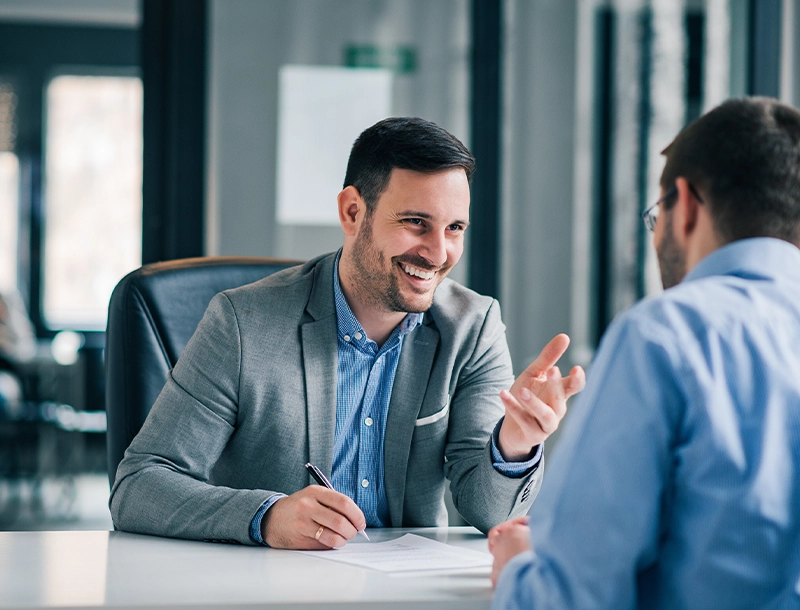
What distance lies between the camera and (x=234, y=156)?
286 cm

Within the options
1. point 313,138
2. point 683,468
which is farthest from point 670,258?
point 313,138

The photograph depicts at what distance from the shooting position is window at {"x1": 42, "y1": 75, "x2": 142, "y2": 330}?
674 centimetres

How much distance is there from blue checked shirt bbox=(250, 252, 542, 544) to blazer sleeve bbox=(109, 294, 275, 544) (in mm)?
198

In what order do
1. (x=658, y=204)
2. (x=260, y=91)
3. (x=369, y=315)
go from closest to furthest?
(x=658, y=204) < (x=369, y=315) < (x=260, y=91)

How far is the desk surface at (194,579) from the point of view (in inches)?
36.4

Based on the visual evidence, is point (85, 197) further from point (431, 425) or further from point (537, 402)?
point (537, 402)

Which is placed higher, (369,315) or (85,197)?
(85,197)

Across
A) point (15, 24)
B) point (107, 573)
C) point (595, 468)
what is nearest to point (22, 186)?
point (15, 24)

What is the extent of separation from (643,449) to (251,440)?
895mm

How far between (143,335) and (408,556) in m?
0.75

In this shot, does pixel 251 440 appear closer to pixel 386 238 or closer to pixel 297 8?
pixel 386 238

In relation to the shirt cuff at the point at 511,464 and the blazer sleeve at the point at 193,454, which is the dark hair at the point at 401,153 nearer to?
the blazer sleeve at the point at 193,454

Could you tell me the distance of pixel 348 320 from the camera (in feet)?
5.21

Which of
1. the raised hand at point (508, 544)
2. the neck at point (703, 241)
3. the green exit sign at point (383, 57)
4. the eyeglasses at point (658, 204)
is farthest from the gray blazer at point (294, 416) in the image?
the green exit sign at point (383, 57)
